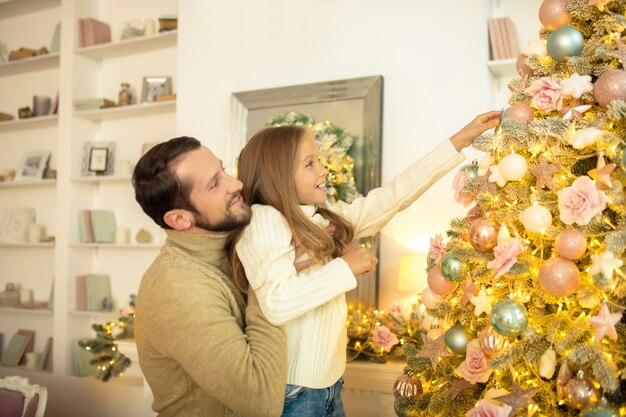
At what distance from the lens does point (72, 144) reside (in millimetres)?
4500

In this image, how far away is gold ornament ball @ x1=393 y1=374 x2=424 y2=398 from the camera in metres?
1.78

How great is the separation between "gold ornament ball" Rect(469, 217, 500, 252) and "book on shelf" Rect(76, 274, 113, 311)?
143 inches

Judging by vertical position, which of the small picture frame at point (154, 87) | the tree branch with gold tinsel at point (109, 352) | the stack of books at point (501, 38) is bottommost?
the tree branch with gold tinsel at point (109, 352)

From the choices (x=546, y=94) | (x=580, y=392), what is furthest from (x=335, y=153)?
(x=580, y=392)

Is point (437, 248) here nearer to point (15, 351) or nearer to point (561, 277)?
point (561, 277)

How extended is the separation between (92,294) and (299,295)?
135 inches

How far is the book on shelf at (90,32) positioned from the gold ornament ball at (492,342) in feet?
13.3

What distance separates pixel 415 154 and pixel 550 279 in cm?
207

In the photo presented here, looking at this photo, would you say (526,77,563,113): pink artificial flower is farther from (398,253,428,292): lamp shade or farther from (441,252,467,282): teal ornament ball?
(398,253,428,292): lamp shade

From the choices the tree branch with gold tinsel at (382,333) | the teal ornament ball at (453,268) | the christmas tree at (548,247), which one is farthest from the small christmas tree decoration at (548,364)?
the tree branch with gold tinsel at (382,333)

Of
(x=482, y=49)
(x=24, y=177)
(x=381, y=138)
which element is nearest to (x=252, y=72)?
(x=381, y=138)

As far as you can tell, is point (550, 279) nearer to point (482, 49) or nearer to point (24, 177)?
point (482, 49)

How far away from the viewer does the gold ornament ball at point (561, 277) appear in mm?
1265

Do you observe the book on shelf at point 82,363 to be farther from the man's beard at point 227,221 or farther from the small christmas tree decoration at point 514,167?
the small christmas tree decoration at point 514,167
